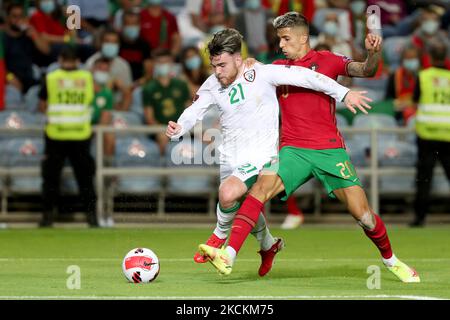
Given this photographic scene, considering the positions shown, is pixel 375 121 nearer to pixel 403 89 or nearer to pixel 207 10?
pixel 403 89

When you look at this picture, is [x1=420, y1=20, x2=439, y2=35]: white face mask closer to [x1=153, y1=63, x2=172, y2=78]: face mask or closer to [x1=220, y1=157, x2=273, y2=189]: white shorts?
[x1=153, y1=63, x2=172, y2=78]: face mask

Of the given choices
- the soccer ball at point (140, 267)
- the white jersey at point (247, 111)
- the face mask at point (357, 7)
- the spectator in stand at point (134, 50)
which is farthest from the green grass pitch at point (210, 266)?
the face mask at point (357, 7)

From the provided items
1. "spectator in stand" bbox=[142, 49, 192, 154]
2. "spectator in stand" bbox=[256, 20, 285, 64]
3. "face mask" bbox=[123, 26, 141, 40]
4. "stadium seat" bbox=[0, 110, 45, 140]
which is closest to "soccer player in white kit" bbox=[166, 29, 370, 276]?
"spectator in stand" bbox=[142, 49, 192, 154]

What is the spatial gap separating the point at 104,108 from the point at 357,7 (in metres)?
4.96

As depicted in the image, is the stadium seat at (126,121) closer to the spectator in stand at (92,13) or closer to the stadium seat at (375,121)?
the spectator in stand at (92,13)

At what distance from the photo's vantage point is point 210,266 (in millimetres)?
12031

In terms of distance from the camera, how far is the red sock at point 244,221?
10.0 m

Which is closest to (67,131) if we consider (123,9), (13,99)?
(13,99)

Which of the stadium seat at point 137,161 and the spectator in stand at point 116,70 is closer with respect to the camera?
the stadium seat at point 137,161

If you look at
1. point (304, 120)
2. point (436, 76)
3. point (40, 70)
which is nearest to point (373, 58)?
point (304, 120)

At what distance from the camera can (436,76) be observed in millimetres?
17797

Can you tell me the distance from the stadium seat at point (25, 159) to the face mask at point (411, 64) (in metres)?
5.43

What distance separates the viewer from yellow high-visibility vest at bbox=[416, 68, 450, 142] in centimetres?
1775

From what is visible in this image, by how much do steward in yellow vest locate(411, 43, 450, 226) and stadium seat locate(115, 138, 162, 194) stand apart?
3555mm
